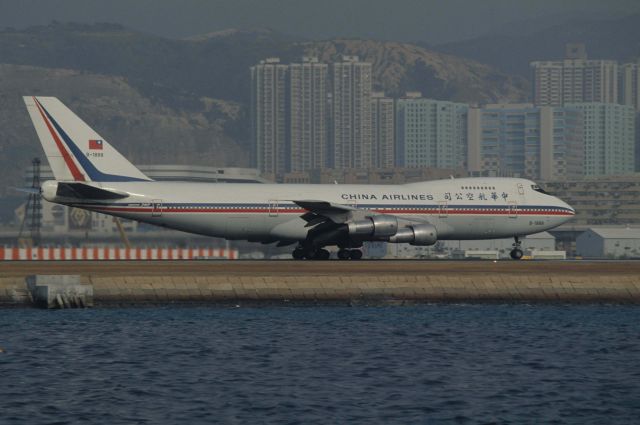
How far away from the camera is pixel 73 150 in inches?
2899

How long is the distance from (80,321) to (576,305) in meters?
21.7

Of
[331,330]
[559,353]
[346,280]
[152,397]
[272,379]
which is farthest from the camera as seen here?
[346,280]

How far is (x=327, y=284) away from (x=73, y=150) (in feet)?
76.4

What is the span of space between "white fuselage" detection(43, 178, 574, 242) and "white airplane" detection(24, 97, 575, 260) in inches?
2.1

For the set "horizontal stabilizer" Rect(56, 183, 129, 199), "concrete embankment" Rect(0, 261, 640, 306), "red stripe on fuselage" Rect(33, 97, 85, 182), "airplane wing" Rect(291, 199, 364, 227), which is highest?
"red stripe on fuselage" Rect(33, 97, 85, 182)

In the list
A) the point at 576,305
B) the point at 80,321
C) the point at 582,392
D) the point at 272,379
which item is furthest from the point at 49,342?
the point at 576,305

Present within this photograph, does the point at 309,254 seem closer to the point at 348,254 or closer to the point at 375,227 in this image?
the point at 348,254

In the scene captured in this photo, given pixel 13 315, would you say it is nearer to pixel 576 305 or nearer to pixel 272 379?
pixel 272 379

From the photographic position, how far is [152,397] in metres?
37.0

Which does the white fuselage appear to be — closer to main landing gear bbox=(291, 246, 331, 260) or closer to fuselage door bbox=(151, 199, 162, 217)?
fuselage door bbox=(151, 199, 162, 217)

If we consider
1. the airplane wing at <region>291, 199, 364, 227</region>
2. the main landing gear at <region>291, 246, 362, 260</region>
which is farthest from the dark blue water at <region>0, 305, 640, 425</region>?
the main landing gear at <region>291, 246, 362, 260</region>

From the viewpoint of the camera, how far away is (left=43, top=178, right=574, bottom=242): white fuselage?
71.9 meters

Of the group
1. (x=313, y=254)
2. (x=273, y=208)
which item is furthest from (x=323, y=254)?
(x=273, y=208)

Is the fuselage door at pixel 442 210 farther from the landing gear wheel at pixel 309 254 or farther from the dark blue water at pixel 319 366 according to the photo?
the dark blue water at pixel 319 366
